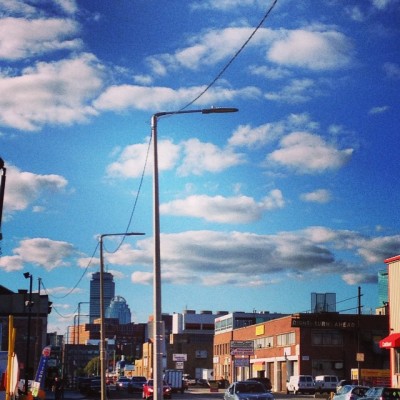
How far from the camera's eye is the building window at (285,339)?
284ft

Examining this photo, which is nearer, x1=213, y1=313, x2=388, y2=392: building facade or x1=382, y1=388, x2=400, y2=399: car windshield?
x1=382, y1=388, x2=400, y2=399: car windshield

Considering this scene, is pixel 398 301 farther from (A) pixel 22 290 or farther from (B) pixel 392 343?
(A) pixel 22 290

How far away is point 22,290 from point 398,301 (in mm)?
61687

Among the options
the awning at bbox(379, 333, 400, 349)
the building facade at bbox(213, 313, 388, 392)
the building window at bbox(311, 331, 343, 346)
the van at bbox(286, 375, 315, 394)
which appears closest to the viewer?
the awning at bbox(379, 333, 400, 349)

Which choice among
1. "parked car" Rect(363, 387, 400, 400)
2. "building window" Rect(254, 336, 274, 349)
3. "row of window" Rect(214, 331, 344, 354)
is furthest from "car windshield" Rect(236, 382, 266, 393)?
"building window" Rect(254, 336, 274, 349)

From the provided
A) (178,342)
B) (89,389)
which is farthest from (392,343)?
(178,342)

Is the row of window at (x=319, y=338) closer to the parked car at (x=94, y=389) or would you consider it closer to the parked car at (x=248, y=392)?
the parked car at (x=94, y=389)

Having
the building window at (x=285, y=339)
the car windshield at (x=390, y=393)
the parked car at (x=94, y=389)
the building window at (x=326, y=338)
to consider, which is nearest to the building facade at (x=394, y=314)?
the car windshield at (x=390, y=393)

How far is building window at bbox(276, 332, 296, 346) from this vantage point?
86625 mm

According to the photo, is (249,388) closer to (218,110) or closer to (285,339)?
(218,110)

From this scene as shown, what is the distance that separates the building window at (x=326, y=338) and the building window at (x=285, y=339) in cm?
251

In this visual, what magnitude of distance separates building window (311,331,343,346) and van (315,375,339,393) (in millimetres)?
9190

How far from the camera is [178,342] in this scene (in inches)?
6417

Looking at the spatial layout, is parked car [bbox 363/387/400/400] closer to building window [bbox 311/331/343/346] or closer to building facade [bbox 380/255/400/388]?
building facade [bbox 380/255/400/388]
